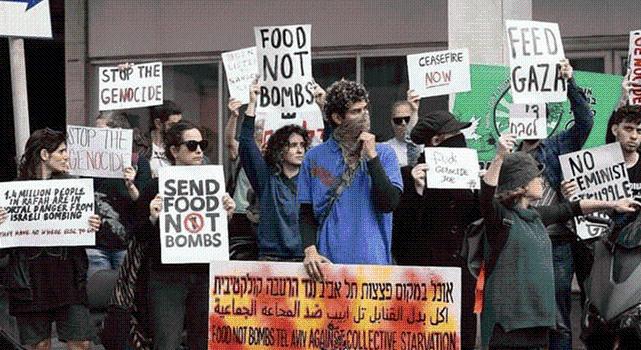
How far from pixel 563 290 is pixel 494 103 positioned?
3.43 meters

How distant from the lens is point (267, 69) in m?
10.7

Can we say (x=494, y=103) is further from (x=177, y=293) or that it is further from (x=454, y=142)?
(x=177, y=293)

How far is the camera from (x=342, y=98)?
788 cm

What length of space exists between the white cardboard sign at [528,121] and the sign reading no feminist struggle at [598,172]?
65 cm

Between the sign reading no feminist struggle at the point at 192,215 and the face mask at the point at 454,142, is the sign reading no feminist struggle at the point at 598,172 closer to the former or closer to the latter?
the face mask at the point at 454,142

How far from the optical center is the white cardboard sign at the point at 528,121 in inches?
399

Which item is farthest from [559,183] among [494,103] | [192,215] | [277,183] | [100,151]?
[100,151]

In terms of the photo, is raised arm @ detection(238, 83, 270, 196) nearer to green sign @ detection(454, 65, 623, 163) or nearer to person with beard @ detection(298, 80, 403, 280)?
person with beard @ detection(298, 80, 403, 280)

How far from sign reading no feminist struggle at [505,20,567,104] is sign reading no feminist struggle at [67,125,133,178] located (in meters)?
2.86

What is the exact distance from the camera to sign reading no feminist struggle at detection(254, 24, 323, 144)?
1064 cm

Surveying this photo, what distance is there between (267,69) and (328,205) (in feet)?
9.73

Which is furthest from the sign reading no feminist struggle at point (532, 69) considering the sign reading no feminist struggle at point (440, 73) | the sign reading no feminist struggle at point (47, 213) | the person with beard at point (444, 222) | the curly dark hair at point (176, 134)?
the sign reading no feminist struggle at point (47, 213)

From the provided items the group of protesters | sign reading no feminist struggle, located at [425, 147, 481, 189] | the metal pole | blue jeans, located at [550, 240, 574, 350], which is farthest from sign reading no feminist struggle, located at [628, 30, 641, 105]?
the metal pole

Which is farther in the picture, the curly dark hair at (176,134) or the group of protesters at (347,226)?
the curly dark hair at (176,134)
